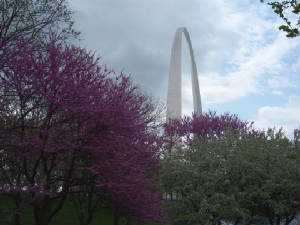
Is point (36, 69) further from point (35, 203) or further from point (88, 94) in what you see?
point (35, 203)

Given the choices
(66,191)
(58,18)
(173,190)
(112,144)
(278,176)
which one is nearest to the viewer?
(112,144)

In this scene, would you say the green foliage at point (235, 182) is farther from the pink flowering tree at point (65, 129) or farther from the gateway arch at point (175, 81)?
the gateway arch at point (175, 81)

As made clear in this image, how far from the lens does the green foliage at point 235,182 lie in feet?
55.6

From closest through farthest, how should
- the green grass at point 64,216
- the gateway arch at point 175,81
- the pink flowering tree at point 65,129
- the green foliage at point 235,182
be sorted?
the pink flowering tree at point 65,129
the green foliage at point 235,182
the green grass at point 64,216
the gateway arch at point 175,81

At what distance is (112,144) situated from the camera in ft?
35.0

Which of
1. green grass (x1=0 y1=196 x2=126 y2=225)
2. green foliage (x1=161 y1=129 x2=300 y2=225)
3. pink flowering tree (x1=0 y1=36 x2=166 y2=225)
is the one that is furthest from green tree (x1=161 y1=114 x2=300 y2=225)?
green grass (x1=0 y1=196 x2=126 y2=225)

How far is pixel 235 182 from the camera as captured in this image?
17.9 metres

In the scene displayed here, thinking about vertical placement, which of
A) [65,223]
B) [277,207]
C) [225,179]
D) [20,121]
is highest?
[20,121]

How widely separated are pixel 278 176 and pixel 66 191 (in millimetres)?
10277

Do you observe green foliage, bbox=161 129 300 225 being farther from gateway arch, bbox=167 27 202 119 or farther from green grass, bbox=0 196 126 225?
gateway arch, bbox=167 27 202 119

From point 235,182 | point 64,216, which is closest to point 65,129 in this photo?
point 235,182

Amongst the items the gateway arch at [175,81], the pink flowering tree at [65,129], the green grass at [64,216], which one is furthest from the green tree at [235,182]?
the gateway arch at [175,81]

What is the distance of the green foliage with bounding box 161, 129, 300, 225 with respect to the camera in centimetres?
1694

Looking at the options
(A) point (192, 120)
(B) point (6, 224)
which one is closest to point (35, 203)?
(B) point (6, 224)
